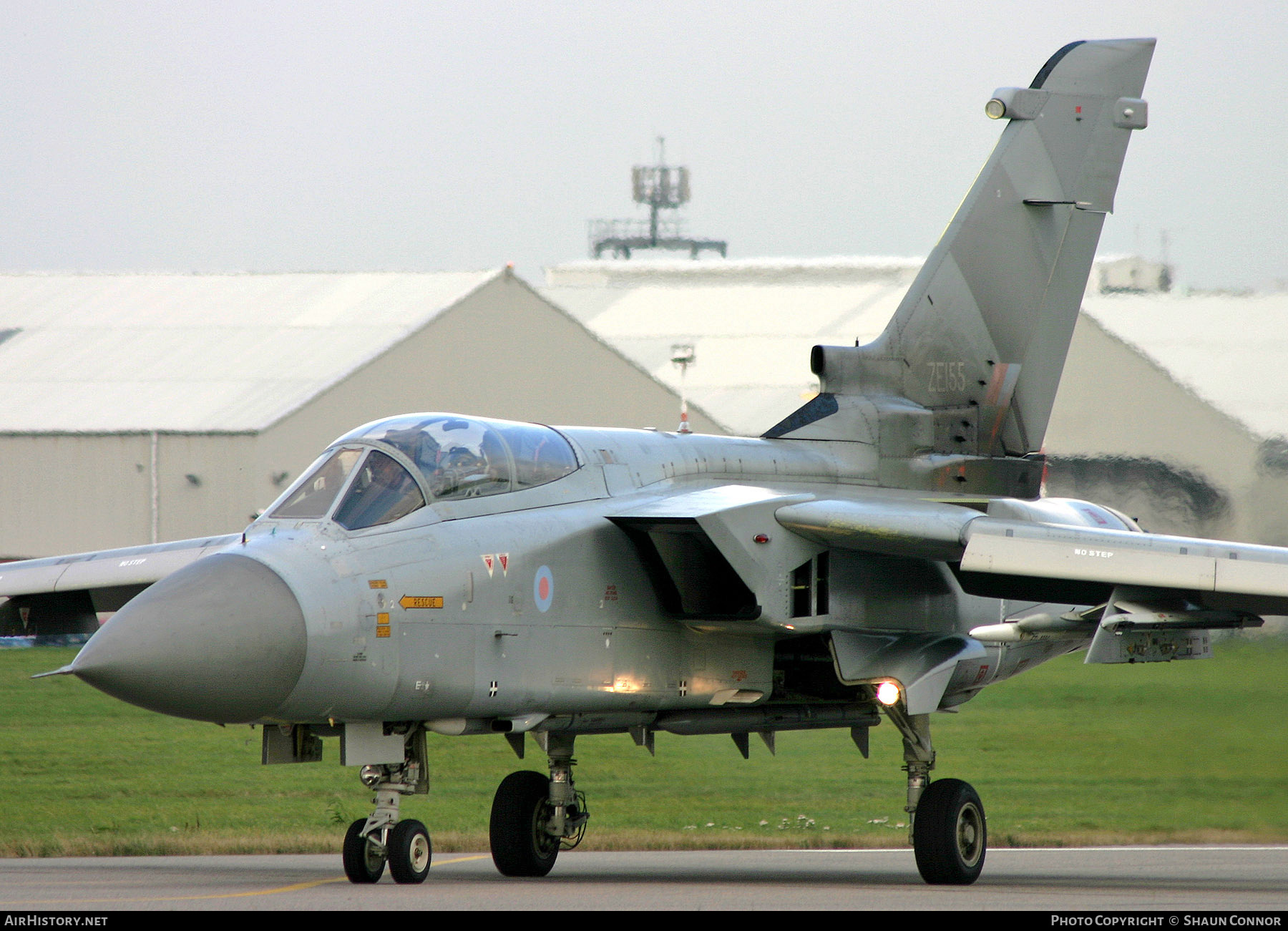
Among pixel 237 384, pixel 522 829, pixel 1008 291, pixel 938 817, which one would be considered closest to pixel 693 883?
pixel 522 829

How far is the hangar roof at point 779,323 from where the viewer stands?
70.5 feet

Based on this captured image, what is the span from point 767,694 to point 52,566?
5.21 metres

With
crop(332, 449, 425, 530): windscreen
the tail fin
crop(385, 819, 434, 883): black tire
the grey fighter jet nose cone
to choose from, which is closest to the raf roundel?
crop(332, 449, 425, 530): windscreen

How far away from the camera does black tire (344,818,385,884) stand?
946cm

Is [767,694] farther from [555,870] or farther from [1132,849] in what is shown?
[1132,849]

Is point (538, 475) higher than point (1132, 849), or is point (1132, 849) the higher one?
point (538, 475)

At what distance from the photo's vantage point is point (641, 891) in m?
9.60

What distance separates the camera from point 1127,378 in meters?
22.7

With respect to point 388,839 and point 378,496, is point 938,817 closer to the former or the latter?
point 388,839

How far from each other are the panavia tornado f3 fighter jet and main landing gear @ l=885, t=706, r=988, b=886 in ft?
0.07

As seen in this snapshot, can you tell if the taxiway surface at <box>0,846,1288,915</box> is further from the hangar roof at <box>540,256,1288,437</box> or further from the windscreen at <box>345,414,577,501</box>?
the hangar roof at <box>540,256,1288,437</box>

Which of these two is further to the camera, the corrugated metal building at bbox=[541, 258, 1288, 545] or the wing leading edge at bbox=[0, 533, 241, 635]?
the corrugated metal building at bbox=[541, 258, 1288, 545]

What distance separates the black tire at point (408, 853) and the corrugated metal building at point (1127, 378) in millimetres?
5179

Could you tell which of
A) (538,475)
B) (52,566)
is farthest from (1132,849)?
(52,566)
